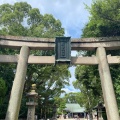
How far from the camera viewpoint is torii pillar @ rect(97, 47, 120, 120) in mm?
10852

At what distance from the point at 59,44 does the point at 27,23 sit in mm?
13305

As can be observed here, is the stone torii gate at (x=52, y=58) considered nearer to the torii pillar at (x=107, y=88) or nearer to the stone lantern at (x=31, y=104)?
the torii pillar at (x=107, y=88)

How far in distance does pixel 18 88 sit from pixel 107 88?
16.5 ft

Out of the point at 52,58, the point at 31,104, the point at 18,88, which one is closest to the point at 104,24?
the point at 52,58

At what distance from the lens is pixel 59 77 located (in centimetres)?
2516

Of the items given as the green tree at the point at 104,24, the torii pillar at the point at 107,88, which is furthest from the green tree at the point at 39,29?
the torii pillar at the point at 107,88

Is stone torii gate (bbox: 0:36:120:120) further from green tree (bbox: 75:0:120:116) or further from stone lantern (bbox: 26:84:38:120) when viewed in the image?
stone lantern (bbox: 26:84:38:120)

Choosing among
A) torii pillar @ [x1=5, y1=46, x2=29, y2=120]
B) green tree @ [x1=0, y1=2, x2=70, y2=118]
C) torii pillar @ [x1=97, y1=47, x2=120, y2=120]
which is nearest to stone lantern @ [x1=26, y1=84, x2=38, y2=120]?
torii pillar @ [x1=5, y1=46, x2=29, y2=120]

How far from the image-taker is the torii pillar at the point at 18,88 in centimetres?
1078

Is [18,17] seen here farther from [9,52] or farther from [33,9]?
[9,52]

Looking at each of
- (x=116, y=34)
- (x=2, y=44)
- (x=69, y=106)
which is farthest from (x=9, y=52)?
(x=69, y=106)

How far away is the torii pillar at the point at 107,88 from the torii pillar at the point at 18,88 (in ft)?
15.1

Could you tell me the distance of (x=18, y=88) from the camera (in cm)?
1138

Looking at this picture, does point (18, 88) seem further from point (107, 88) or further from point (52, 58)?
point (107, 88)
